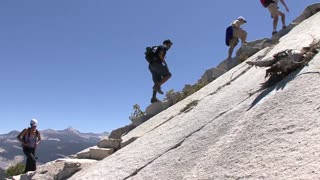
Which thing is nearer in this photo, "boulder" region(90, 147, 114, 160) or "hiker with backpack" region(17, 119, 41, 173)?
"boulder" region(90, 147, 114, 160)

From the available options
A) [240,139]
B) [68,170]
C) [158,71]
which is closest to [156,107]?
[158,71]

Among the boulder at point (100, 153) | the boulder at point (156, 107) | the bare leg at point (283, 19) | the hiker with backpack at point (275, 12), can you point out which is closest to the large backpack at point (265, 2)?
the hiker with backpack at point (275, 12)

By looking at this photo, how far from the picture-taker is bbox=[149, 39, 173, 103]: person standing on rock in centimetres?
1563

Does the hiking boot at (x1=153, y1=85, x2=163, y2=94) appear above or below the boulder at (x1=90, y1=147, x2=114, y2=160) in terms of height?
above

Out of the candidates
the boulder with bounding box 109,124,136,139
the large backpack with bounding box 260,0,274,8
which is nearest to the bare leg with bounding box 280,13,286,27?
the large backpack with bounding box 260,0,274,8

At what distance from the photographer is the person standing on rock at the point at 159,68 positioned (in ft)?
51.3

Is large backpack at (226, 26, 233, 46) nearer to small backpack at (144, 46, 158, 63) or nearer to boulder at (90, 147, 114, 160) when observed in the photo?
small backpack at (144, 46, 158, 63)

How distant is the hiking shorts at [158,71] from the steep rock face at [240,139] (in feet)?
14.5

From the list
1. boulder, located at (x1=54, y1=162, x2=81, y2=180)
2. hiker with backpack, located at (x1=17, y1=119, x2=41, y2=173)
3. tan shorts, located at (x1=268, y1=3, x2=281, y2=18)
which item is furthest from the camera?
tan shorts, located at (x1=268, y1=3, x2=281, y2=18)

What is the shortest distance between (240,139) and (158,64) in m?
9.05

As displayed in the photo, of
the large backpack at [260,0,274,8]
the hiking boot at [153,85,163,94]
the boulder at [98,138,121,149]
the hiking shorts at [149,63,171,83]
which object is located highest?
the large backpack at [260,0,274,8]

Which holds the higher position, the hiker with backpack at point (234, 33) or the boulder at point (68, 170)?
the hiker with backpack at point (234, 33)

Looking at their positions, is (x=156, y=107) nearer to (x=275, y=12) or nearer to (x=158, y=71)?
(x=158, y=71)

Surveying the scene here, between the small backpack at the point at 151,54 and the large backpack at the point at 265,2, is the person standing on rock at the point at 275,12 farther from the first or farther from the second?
the small backpack at the point at 151,54
